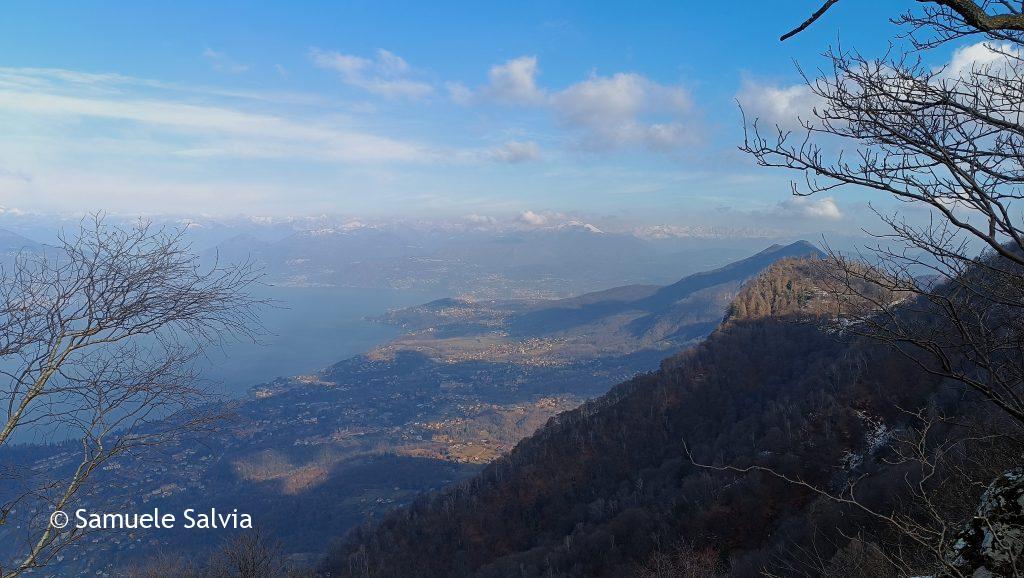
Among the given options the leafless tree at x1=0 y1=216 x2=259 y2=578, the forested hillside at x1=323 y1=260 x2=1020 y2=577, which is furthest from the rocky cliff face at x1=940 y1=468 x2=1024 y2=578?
the forested hillside at x1=323 y1=260 x2=1020 y2=577

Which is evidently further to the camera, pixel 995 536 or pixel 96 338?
pixel 96 338

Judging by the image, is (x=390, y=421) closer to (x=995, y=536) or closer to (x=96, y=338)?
(x=96, y=338)

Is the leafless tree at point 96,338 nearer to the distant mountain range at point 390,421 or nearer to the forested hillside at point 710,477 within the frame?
the distant mountain range at point 390,421

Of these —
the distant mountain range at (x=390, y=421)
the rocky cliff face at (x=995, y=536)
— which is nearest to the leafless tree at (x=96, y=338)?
the distant mountain range at (x=390, y=421)

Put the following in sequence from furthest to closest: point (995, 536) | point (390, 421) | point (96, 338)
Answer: point (390, 421), point (96, 338), point (995, 536)

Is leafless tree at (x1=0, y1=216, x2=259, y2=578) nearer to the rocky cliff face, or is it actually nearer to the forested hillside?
the rocky cliff face

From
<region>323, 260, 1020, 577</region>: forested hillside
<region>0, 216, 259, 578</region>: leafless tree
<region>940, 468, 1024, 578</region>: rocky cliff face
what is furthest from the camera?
<region>323, 260, 1020, 577</region>: forested hillside

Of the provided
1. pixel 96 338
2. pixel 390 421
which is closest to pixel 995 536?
pixel 96 338
